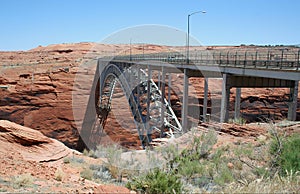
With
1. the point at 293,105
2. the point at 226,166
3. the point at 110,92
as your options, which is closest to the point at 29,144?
the point at 226,166

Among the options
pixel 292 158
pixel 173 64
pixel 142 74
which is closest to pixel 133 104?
pixel 142 74

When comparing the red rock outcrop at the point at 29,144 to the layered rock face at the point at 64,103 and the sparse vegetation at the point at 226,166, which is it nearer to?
the sparse vegetation at the point at 226,166

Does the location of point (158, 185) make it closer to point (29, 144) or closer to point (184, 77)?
point (29, 144)

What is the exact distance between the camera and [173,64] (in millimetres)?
17719

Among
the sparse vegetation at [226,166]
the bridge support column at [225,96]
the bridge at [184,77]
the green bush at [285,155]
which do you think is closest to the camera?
the sparse vegetation at [226,166]

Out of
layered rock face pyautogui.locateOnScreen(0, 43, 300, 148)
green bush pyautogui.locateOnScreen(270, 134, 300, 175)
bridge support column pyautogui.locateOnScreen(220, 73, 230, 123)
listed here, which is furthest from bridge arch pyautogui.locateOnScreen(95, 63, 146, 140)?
green bush pyautogui.locateOnScreen(270, 134, 300, 175)

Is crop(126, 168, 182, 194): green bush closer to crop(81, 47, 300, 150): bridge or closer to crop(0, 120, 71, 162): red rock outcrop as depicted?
crop(0, 120, 71, 162): red rock outcrop

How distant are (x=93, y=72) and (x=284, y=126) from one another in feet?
93.7

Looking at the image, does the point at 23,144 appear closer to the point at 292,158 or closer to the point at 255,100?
the point at 292,158

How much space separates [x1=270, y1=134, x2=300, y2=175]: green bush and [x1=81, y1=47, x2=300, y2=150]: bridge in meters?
2.17

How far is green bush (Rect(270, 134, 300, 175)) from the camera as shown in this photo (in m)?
5.95

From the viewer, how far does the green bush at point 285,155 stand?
595 centimetres

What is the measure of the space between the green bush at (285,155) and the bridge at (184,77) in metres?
2.17

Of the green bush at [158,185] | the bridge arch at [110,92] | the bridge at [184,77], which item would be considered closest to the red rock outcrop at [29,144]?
the green bush at [158,185]
